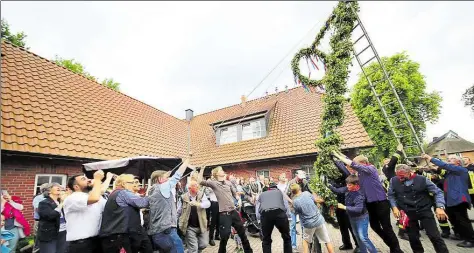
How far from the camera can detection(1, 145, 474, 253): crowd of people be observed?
13.8ft

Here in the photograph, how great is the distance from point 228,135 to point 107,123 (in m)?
7.26

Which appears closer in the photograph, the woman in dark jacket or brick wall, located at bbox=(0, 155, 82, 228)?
the woman in dark jacket

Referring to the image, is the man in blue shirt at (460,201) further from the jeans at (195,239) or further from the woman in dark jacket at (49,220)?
the woman in dark jacket at (49,220)

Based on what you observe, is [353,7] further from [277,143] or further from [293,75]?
[277,143]

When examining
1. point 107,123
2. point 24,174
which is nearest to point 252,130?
point 107,123

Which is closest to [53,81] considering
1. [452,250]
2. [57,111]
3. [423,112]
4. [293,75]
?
[57,111]

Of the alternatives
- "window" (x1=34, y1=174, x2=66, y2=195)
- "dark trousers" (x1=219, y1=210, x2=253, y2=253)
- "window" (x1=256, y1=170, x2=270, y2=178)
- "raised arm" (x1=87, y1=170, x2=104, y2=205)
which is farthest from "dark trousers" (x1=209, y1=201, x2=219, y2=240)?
"window" (x1=256, y1=170, x2=270, y2=178)

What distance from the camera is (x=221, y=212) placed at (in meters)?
6.08

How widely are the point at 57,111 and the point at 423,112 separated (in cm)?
3015

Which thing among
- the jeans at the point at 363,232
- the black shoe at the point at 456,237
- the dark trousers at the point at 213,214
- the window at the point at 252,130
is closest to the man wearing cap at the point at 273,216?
the jeans at the point at 363,232

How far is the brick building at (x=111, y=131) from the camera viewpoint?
329 inches

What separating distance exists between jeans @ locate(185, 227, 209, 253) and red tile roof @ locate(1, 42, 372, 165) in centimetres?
576

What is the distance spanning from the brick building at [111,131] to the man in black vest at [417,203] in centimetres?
254

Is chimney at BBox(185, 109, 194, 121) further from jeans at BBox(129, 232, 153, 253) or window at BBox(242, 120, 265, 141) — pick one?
jeans at BBox(129, 232, 153, 253)
